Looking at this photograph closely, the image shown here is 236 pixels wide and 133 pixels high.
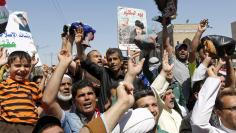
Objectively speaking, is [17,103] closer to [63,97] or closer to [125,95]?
[63,97]

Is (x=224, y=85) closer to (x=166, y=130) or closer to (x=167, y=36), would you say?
(x=166, y=130)

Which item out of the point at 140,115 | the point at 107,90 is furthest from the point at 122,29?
the point at 140,115

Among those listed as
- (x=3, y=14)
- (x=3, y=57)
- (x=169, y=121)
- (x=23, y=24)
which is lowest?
(x=169, y=121)

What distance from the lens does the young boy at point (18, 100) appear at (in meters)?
4.04

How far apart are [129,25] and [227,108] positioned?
669cm

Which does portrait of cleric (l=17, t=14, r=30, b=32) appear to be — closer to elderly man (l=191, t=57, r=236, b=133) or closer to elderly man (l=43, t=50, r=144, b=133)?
elderly man (l=43, t=50, r=144, b=133)

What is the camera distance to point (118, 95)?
2594mm

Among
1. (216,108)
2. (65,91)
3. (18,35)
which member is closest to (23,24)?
(18,35)

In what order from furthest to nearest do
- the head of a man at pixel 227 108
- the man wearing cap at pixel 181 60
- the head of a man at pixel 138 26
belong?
1. the head of a man at pixel 138 26
2. the man wearing cap at pixel 181 60
3. the head of a man at pixel 227 108

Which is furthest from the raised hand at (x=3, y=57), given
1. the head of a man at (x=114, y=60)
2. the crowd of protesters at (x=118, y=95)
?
the head of a man at (x=114, y=60)

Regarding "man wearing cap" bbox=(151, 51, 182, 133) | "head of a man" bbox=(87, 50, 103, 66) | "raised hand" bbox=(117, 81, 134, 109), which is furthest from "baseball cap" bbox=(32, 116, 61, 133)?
"head of a man" bbox=(87, 50, 103, 66)

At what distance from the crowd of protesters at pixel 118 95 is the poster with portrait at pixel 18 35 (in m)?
3.32

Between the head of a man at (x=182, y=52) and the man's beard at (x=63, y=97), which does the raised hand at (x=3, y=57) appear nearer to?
the man's beard at (x=63, y=97)

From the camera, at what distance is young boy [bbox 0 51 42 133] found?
404 centimetres
